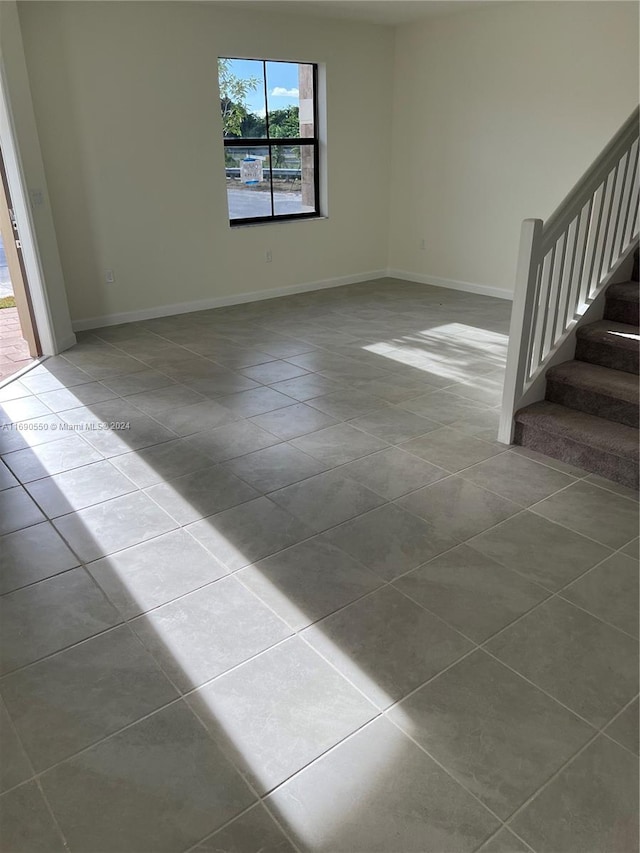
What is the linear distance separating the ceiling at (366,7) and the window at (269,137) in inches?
18.6

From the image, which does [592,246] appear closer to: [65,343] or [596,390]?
[596,390]

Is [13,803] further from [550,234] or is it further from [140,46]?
[140,46]

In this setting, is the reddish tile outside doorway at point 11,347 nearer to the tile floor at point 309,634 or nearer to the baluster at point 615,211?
the tile floor at point 309,634

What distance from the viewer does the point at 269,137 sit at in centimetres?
615

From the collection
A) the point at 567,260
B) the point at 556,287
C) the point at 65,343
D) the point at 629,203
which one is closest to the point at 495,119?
the point at 629,203

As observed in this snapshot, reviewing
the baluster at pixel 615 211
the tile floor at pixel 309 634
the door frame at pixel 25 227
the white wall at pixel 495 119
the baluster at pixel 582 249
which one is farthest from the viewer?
the white wall at pixel 495 119

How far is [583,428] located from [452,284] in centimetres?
411

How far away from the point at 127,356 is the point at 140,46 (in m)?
2.58

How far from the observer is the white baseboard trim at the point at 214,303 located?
18.5 feet

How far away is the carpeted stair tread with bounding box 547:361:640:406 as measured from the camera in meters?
3.16

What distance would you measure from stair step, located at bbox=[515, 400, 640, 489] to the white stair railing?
0.11 meters

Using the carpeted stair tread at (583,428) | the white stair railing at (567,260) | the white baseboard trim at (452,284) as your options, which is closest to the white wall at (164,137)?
the white baseboard trim at (452,284)

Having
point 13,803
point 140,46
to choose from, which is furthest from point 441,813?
point 140,46

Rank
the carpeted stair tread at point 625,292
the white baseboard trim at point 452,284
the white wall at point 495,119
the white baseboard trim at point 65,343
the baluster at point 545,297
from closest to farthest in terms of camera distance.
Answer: the baluster at point 545,297
the carpeted stair tread at point 625,292
the white baseboard trim at point 65,343
the white wall at point 495,119
the white baseboard trim at point 452,284
